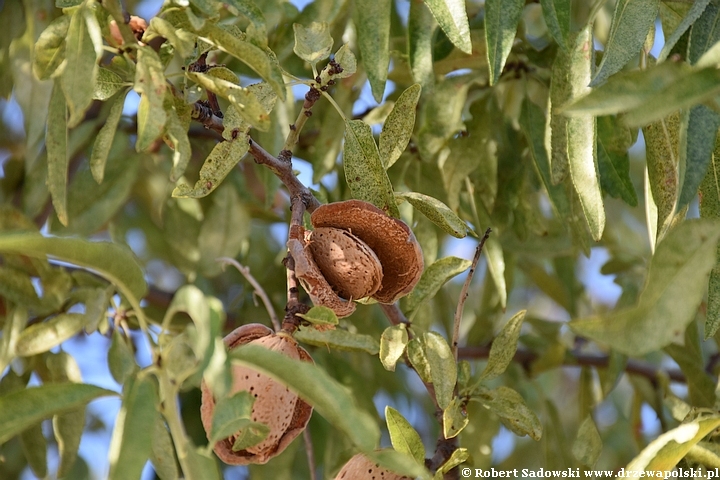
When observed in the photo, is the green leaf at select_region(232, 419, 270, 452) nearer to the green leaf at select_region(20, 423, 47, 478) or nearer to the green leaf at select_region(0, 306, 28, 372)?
the green leaf at select_region(0, 306, 28, 372)

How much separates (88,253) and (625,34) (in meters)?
0.56

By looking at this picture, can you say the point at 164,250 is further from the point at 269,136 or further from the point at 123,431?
the point at 123,431

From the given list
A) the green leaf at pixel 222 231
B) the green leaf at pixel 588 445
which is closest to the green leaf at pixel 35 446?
the green leaf at pixel 222 231

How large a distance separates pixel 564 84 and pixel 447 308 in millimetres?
684

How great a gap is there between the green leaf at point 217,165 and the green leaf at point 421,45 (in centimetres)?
38

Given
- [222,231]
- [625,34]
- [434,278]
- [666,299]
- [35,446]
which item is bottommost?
[35,446]

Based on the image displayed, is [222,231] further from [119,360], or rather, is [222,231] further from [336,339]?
[336,339]

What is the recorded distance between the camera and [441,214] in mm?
875

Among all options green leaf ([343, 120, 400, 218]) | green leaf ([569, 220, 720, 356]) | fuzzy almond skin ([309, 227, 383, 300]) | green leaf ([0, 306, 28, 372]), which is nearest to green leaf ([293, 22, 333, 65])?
green leaf ([343, 120, 400, 218])

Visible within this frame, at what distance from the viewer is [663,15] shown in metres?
1.00

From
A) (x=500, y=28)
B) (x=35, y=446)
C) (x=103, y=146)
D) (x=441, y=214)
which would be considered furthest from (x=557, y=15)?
(x=35, y=446)

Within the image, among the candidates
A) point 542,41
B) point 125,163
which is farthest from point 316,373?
point 125,163

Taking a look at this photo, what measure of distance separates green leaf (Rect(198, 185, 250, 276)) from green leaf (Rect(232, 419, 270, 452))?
743mm

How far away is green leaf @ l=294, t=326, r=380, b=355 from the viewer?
84 centimetres
